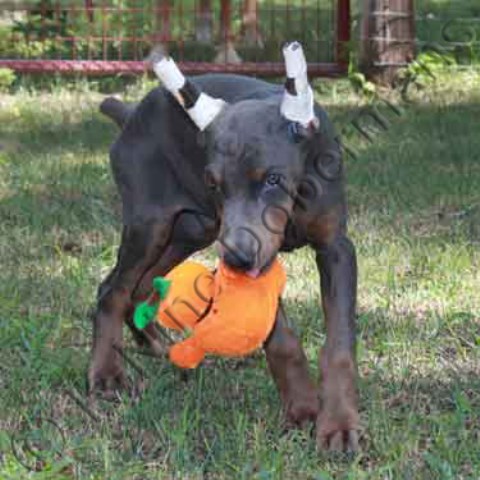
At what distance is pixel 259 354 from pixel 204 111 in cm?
99

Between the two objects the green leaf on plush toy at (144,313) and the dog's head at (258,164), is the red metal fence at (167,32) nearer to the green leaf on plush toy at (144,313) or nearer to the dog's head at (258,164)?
the green leaf on plush toy at (144,313)

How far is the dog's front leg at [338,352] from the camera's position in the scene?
3.39 metres

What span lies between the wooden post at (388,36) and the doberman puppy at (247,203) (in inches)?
182

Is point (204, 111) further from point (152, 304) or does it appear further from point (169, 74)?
point (152, 304)

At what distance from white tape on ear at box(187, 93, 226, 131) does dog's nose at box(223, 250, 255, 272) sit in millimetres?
433

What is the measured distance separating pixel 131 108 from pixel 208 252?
1.20 meters

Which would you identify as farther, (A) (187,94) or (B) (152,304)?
(B) (152,304)

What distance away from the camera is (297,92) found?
3354mm

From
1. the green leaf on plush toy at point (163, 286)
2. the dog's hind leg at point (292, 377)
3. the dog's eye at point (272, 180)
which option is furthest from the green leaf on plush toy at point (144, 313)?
the dog's eye at point (272, 180)

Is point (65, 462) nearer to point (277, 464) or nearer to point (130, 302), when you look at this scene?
point (277, 464)

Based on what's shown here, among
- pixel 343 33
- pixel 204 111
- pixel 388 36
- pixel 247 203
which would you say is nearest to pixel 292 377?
pixel 247 203

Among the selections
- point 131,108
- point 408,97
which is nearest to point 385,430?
point 131,108

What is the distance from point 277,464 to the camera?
3221 millimetres

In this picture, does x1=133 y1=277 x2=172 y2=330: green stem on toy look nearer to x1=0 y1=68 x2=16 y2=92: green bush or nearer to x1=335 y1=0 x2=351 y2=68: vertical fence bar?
x1=0 y1=68 x2=16 y2=92: green bush
